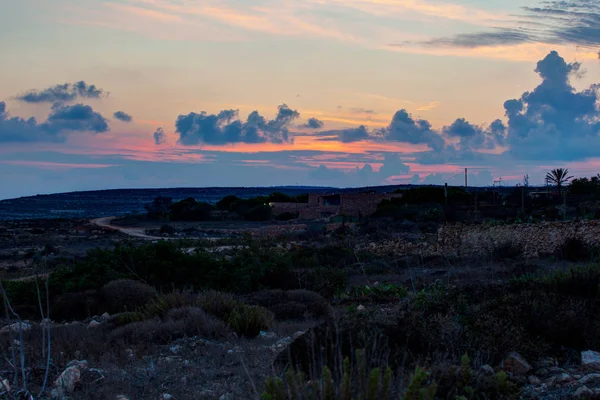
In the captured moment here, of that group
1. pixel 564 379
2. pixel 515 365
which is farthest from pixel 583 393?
pixel 515 365

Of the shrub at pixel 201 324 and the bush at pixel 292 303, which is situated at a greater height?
the shrub at pixel 201 324

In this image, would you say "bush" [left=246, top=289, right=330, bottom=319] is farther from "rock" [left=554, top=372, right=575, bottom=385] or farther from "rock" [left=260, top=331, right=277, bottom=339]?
"rock" [left=554, top=372, right=575, bottom=385]

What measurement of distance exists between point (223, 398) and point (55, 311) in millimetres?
10126

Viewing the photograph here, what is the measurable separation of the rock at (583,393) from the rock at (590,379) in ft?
1.06

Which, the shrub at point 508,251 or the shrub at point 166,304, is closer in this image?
the shrub at point 166,304

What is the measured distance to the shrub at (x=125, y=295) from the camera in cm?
1417

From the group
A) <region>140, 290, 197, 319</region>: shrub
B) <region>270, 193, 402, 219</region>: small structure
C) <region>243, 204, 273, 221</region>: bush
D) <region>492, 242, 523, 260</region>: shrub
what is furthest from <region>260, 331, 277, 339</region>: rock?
<region>243, 204, 273, 221</region>: bush

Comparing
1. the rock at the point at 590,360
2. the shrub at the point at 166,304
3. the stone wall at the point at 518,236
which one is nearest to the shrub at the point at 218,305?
the shrub at the point at 166,304

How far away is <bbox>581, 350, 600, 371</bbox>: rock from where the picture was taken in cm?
644

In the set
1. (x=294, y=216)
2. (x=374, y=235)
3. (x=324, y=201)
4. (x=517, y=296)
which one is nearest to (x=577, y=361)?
(x=517, y=296)

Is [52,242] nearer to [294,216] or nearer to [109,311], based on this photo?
[294,216]

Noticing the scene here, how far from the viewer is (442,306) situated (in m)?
8.70

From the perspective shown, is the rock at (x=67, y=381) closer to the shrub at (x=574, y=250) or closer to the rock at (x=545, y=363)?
the rock at (x=545, y=363)

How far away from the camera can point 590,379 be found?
19.2ft
